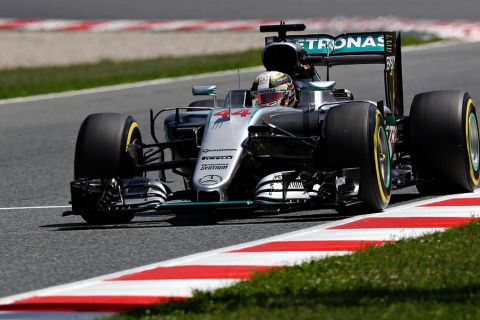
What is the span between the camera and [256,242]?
7973mm

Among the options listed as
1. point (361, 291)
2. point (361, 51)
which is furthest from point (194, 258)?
point (361, 51)

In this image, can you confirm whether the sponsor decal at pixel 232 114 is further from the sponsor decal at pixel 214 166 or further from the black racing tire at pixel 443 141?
the black racing tire at pixel 443 141

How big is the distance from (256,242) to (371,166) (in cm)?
134

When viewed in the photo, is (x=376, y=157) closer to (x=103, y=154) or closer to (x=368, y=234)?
(x=368, y=234)

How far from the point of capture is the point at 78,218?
10328mm

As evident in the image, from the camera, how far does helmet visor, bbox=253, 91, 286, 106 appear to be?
10.2 m

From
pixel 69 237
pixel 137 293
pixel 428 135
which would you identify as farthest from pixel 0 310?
pixel 428 135

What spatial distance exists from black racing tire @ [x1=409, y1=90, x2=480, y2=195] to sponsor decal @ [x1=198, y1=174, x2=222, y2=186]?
1763 millimetres

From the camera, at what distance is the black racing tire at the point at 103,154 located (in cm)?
962

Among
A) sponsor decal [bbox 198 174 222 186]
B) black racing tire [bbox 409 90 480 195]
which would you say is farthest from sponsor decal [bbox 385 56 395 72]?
sponsor decal [bbox 198 174 222 186]

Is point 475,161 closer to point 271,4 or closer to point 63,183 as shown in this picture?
point 63,183

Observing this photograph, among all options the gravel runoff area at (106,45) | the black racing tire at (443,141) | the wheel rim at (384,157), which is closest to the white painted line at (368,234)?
the wheel rim at (384,157)

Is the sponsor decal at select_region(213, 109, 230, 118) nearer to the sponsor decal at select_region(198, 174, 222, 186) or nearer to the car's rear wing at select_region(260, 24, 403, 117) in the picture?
the sponsor decal at select_region(198, 174, 222, 186)

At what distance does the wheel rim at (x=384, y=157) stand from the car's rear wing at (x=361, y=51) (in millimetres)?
1448
